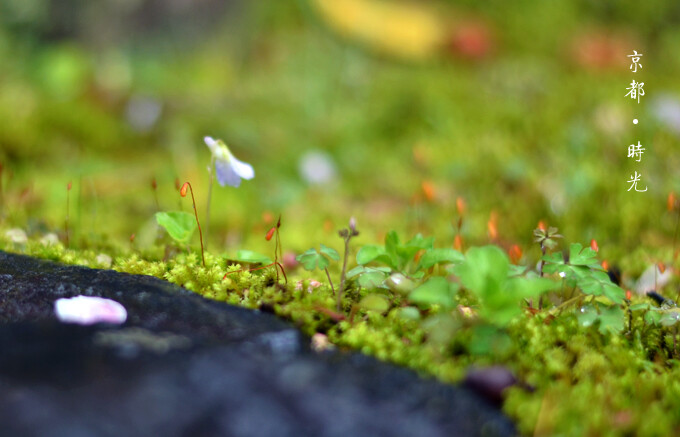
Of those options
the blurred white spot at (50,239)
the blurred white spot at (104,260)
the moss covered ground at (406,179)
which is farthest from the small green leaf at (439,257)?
the blurred white spot at (50,239)

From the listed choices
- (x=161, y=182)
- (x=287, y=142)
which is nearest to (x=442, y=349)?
(x=161, y=182)

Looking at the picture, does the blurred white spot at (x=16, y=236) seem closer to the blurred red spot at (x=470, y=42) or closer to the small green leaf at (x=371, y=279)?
the small green leaf at (x=371, y=279)

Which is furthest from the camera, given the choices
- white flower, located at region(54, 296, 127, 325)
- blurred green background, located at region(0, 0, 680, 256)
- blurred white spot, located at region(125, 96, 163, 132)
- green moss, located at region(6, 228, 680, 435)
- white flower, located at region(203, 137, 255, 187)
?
blurred white spot, located at region(125, 96, 163, 132)

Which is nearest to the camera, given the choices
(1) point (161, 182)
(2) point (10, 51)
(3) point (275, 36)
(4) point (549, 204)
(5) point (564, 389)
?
(5) point (564, 389)

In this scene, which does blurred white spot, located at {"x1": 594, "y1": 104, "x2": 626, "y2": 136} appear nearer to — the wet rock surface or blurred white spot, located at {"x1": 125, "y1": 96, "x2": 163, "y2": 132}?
the wet rock surface

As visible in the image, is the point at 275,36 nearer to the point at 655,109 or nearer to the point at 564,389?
the point at 655,109

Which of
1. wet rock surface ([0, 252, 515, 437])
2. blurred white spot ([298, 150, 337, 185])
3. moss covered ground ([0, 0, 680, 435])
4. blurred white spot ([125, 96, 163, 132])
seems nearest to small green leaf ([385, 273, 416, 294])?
moss covered ground ([0, 0, 680, 435])
